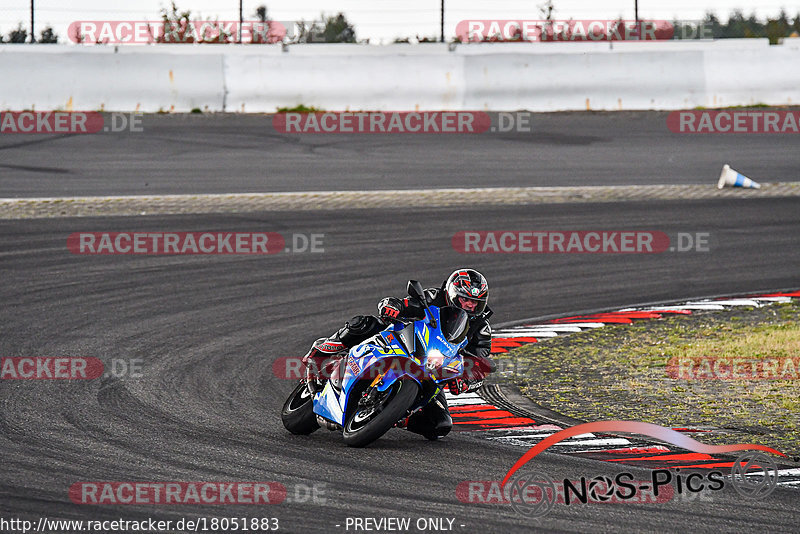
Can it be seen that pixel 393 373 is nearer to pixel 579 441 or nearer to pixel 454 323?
pixel 454 323

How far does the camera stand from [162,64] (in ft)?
69.4

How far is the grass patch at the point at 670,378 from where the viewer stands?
843 cm

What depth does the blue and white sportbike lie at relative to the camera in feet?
23.8

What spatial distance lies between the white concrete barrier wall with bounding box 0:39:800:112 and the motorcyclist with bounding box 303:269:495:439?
47.9 feet

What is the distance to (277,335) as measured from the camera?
37.2 feet

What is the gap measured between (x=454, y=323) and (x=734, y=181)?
516 inches

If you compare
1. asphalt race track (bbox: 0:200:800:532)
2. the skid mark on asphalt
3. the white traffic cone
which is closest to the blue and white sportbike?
asphalt race track (bbox: 0:200:800:532)

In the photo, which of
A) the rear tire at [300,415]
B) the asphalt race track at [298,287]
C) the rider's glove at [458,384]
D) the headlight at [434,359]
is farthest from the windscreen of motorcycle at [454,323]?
the rear tire at [300,415]

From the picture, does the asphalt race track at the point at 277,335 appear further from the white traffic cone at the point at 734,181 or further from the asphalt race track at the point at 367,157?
the asphalt race track at the point at 367,157

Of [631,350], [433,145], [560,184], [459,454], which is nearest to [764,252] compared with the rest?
[560,184]

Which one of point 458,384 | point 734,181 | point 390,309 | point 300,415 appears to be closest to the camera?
point 390,309

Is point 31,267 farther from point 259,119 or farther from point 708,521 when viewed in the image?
point 708,521

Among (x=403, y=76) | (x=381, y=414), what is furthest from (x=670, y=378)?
(x=403, y=76)

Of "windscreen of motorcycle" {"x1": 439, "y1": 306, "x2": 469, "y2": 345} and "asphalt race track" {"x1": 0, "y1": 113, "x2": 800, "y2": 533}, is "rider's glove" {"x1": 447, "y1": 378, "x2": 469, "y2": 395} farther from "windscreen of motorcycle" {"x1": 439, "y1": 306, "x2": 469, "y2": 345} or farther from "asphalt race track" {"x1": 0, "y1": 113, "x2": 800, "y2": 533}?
"asphalt race track" {"x1": 0, "y1": 113, "x2": 800, "y2": 533}
